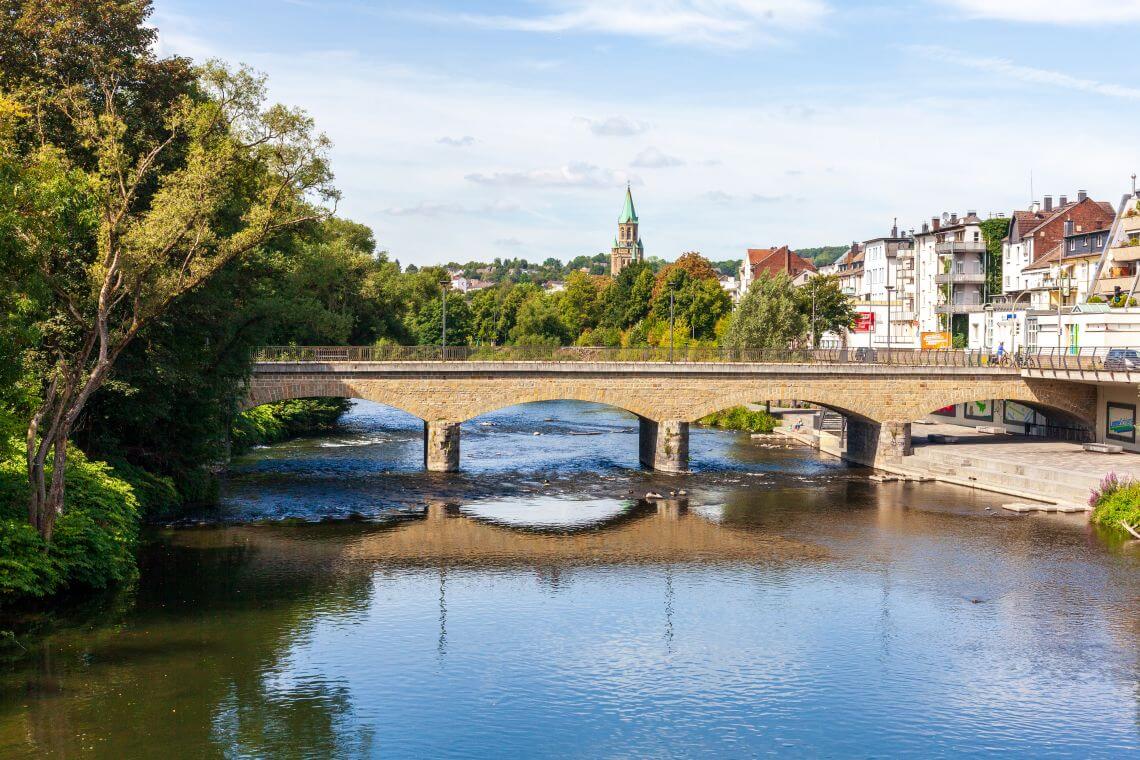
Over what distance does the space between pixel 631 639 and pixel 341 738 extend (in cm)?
926

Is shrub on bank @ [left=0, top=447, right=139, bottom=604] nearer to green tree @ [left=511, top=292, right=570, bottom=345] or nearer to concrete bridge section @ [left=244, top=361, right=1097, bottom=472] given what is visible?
concrete bridge section @ [left=244, top=361, right=1097, bottom=472]

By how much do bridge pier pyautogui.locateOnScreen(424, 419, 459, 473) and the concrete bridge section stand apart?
5 centimetres

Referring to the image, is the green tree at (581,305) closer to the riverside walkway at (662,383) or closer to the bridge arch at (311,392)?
the riverside walkway at (662,383)

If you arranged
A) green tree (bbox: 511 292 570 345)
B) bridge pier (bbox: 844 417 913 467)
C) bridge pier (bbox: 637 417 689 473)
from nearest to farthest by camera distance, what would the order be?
bridge pier (bbox: 637 417 689 473), bridge pier (bbox: 844 417 913 467), green tree (bbox: 511 292 570 345)

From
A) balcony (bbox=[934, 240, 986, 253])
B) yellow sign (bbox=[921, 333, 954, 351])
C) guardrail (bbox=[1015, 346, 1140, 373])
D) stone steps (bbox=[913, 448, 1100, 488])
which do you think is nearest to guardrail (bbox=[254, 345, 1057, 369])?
guardrail (bbox=[1015, 346, 1140, 373])

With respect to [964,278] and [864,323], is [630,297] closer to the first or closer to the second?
[864,323]

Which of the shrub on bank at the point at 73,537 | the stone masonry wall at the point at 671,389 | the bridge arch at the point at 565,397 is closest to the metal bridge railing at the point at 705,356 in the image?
the stone masonry wall at the point at 671,389

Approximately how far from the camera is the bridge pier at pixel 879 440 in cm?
5981

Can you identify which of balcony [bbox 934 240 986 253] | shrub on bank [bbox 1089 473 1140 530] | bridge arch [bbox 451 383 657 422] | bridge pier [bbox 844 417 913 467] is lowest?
shrub on bank [bbox 1089 473 1140 530]

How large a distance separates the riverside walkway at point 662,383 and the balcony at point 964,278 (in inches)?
1384

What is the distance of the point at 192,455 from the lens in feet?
148

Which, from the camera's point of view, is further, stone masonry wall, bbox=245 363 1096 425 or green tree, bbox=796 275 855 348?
green tree, bbox=796 275 855 348

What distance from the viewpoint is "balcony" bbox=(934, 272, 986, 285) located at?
95.9 meters

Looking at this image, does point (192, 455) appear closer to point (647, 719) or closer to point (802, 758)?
point (647, 719)
